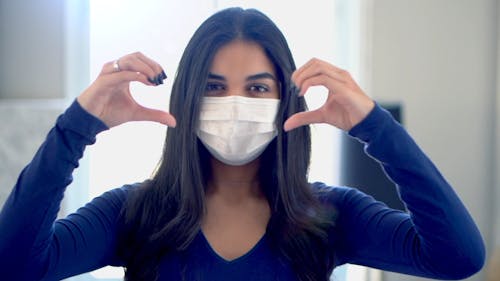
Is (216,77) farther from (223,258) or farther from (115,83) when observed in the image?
(223,258)

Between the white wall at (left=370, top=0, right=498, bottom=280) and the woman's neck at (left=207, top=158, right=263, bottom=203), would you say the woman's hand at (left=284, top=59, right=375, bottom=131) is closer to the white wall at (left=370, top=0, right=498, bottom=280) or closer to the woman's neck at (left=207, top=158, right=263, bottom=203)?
the woman's neck at (left=207, top=158, right=263, bottom=203)

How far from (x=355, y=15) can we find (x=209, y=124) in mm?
1314

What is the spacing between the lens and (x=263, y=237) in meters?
1.06

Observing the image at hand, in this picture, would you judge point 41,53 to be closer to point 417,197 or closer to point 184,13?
point 184,13

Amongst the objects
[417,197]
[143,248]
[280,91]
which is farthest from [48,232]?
[417,197]

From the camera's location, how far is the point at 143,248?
1.04 m

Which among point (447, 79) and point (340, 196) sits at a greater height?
point (447, 79)

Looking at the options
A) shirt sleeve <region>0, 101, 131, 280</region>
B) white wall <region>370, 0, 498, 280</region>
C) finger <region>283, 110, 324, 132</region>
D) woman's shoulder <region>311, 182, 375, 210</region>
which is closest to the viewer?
shirt sleeve <region>0, 101, 131, 280</region>

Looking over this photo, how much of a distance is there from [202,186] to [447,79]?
4.66 ft

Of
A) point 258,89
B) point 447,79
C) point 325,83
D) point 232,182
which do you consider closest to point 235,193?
point 232,182

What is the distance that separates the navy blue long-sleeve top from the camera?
2.86ft

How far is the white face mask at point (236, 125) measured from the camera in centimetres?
103

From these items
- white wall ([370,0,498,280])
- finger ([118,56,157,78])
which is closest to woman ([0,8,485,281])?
finger ([118,56,157,78])

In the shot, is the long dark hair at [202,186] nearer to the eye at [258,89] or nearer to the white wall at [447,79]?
the eye at [258,89]
